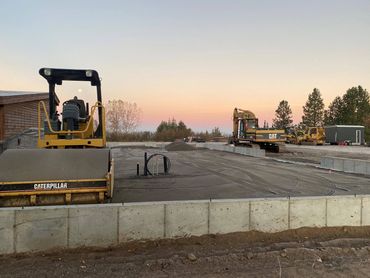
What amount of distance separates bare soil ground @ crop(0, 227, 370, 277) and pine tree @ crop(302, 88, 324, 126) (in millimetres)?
89039

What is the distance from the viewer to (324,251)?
230 inches

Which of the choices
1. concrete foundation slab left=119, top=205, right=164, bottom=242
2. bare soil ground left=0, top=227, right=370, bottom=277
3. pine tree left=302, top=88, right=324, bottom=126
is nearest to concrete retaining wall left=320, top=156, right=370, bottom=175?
bare soil ground left=0, top=227, right=370, bottom=277

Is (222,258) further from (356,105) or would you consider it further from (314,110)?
(314,110)

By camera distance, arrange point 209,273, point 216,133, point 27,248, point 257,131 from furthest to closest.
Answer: point 216,133 < point 257,131 < point 27,248 < point 209,273

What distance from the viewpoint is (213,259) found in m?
5.44

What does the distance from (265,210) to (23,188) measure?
4654 mm

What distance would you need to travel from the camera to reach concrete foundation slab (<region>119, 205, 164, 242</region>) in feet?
20.5

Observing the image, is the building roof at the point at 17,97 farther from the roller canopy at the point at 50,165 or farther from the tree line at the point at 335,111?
the tree line at the point at 335,111

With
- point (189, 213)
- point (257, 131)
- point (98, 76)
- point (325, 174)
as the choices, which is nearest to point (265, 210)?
point (189, 213)

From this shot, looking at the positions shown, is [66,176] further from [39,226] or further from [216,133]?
[216,133]

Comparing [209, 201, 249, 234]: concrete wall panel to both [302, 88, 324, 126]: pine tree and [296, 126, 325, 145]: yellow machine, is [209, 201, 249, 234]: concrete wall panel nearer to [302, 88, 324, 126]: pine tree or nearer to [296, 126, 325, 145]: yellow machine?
[296, 126, 325, 145]: yellow machine

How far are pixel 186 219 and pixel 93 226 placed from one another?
167 cm

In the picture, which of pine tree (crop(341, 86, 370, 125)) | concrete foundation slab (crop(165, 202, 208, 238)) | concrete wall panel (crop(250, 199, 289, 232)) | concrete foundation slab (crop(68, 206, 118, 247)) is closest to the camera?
concrete foundation slab (crop(68, 206, 118, 247))

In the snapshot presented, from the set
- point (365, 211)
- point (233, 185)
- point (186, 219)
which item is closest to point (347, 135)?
point (233, 185)
